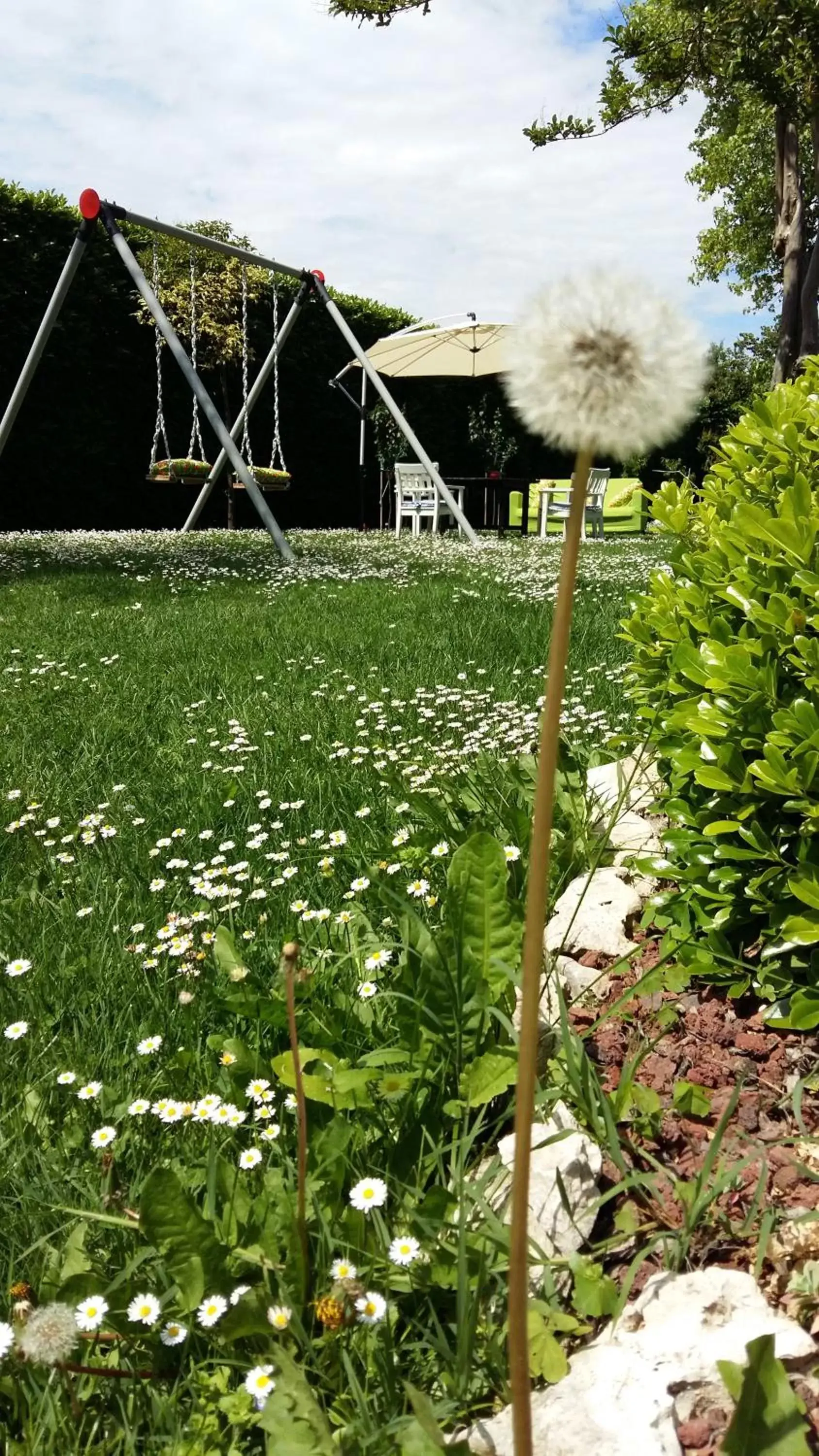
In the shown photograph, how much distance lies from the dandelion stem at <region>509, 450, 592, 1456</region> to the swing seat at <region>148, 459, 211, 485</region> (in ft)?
33.8

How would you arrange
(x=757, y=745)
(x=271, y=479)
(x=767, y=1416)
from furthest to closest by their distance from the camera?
(x=271, y=479), (x=757, y=745), (x=767, y=1416)

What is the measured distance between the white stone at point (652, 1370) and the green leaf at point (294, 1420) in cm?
18

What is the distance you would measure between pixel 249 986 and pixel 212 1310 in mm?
759

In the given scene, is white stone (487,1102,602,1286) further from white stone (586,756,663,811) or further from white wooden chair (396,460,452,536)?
white wooden chair (396,460,452,536)

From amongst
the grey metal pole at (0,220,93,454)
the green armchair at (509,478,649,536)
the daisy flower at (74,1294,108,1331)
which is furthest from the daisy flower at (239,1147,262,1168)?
the green armchair at (509,478,649,536)

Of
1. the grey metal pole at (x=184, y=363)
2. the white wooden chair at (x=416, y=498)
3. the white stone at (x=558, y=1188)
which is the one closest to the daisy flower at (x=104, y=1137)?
the white stone at (x=558, y=1188)

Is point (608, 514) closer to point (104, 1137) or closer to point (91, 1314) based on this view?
point (104, 1137)

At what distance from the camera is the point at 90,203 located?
906 cm

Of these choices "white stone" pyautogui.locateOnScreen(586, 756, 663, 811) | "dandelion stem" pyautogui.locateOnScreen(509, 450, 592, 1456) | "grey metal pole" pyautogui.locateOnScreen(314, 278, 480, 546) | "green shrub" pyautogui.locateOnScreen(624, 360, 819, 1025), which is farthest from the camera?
"grey metal pole" pyautogui.locateOnScreen(314, 278, 480, 546)

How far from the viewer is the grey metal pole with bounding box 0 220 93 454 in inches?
356

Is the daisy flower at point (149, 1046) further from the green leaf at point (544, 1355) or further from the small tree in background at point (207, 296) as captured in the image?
the small tree in background at point (207, 296)

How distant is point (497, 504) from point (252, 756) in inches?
570

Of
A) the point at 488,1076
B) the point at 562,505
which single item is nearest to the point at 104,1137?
the point at 488,1076

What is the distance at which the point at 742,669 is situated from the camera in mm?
1668
